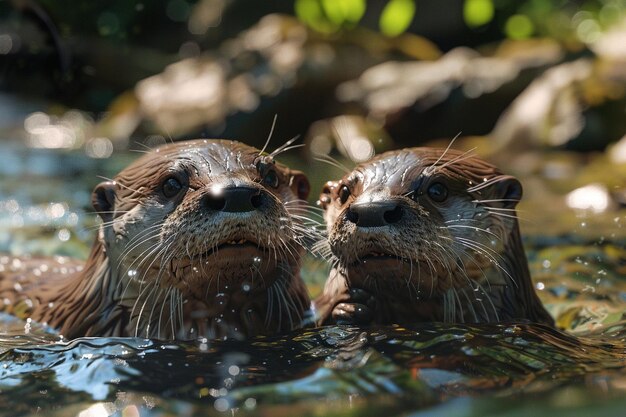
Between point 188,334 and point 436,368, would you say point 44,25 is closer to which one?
point 188,334

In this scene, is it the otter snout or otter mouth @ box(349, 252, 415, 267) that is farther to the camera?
otter mouth @ box(349, 252, 415, 267)

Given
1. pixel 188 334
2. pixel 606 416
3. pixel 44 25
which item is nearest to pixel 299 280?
pixel 188 334

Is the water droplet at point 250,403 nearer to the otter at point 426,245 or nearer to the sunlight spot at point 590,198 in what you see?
the otter at point 426,245

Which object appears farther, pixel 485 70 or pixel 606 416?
pixel 485 70

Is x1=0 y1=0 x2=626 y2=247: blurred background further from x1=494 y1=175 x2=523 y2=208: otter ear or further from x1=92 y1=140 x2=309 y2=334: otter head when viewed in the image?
x1=92 y1=140 x2=309 y2=334: otter head

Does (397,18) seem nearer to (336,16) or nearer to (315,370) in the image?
(336,16)

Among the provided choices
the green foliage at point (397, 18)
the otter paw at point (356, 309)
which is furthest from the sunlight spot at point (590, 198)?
the green foliage at point (397, 18)

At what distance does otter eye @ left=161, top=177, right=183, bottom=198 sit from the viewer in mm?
3191

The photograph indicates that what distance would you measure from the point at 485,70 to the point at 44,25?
14.9 ft

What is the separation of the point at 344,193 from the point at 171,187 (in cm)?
62

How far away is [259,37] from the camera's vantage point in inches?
406

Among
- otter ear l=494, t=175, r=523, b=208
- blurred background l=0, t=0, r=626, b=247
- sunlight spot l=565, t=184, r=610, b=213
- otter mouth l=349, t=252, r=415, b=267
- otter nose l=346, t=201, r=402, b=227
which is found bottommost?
A: otter mouth l=349, t=252, r=415, b=267

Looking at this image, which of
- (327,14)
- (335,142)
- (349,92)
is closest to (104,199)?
(335,142)

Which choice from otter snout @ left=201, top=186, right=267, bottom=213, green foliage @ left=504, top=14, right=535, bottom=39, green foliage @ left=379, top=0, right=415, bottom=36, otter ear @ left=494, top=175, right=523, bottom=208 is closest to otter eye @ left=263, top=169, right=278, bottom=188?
otter snout @ left=201, top=186, right=267, bottom=213
